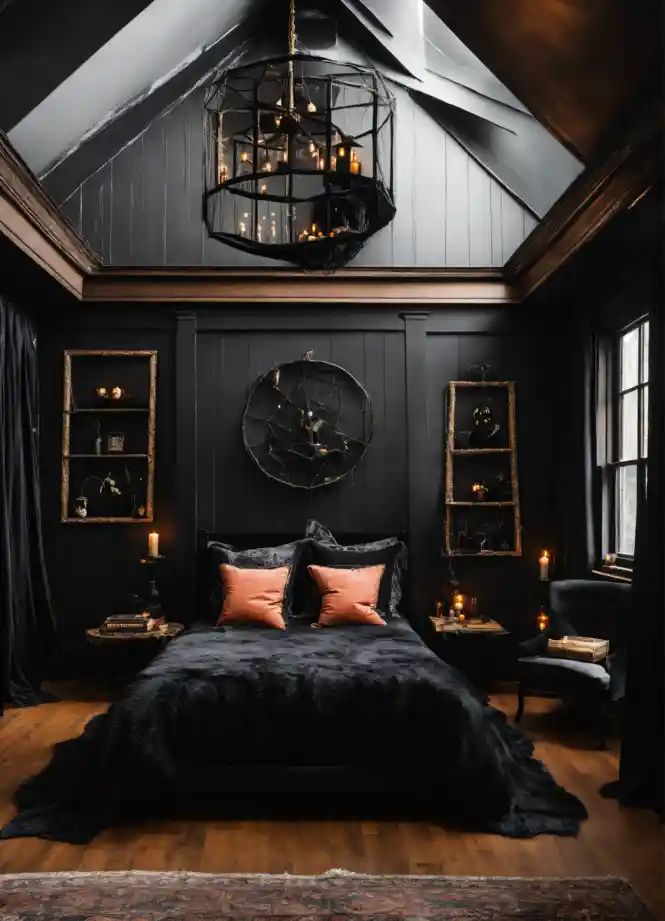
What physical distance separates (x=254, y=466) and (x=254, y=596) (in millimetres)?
1160

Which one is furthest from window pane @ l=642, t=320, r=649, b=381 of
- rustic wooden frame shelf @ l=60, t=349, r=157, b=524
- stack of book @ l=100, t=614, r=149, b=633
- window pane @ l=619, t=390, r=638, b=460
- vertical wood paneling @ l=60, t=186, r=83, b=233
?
vertical wood paneling @ l=60, t=186, r=83, b=233

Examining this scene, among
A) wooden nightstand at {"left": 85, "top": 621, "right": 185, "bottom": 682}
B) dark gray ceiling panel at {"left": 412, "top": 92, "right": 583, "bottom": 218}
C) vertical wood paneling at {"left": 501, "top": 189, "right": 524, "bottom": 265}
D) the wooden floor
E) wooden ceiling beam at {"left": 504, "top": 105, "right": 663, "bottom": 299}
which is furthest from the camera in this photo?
vertical wood paneling at {"left": 501, "top": 189, "right": 524, "bottom": 265}

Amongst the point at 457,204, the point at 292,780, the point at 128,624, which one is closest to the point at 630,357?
the point at 457,204

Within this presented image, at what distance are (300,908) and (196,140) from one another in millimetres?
4957

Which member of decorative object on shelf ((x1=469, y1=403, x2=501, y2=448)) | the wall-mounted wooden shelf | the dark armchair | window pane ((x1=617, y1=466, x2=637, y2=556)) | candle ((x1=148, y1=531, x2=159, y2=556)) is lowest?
the dark armchair

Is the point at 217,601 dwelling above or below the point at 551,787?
above

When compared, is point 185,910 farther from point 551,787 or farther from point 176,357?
point 176,357

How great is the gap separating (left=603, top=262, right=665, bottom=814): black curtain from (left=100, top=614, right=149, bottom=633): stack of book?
2.86m

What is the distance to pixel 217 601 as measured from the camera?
5344 mm

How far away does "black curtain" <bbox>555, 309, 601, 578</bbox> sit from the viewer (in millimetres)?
5461

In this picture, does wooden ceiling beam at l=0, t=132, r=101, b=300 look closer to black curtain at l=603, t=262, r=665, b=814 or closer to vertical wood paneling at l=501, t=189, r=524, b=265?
vertical wood paneling at l=501, t=189, r=524, b=265

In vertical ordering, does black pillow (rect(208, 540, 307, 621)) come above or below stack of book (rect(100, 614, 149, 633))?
above

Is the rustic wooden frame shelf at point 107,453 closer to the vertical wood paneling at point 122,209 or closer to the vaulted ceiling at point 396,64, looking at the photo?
the vertical wood paneling at point 122,209

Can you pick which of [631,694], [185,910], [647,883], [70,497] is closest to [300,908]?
[185,910]
